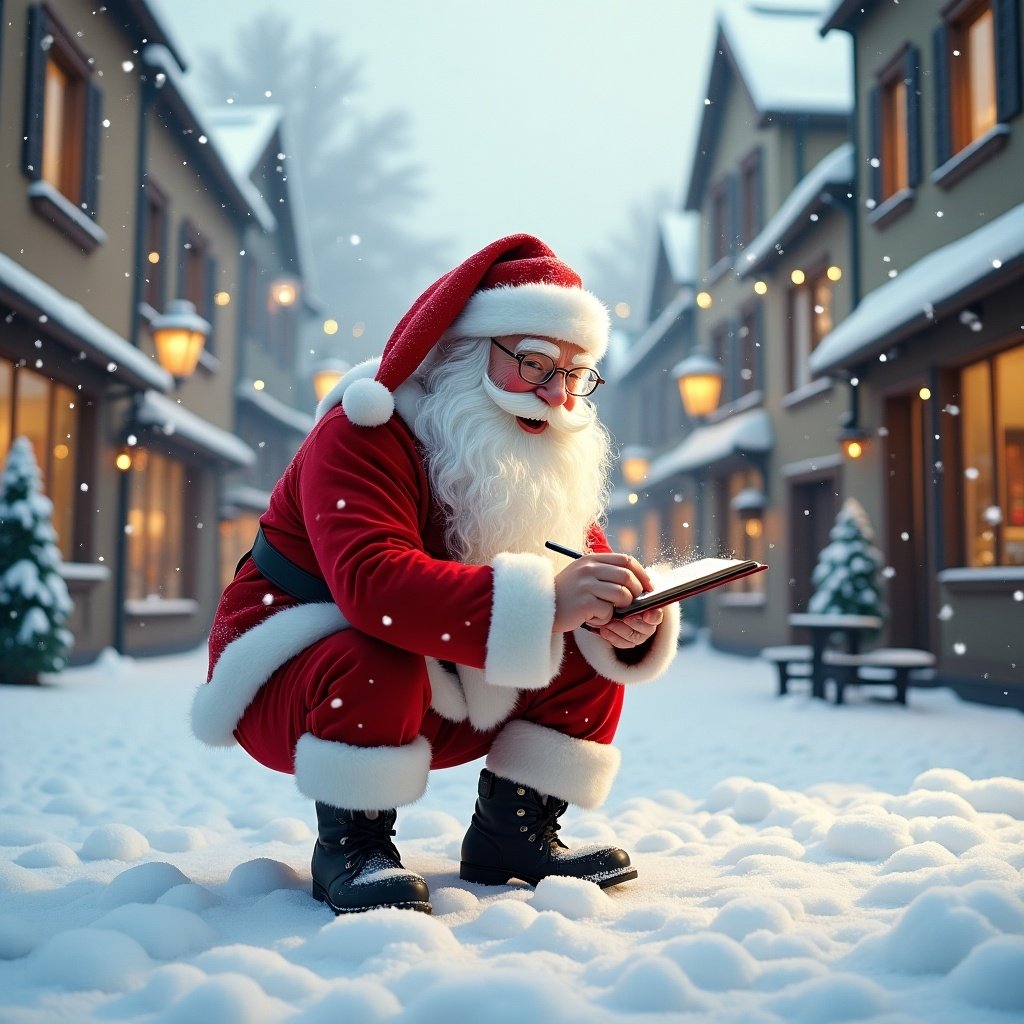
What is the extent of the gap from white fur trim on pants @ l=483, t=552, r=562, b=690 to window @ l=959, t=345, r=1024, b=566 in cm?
653

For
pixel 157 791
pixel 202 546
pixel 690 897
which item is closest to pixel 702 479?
pixel 202 546

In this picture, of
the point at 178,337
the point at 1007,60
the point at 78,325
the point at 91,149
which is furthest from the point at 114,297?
the point at 1007,60

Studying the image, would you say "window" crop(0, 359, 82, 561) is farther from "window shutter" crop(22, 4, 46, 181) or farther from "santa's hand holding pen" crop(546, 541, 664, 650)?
"santa's hand holding pen" crop(546, 541, 664, 650)

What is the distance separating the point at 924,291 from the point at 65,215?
249 inches

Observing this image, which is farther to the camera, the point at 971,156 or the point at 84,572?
the point at 84,572

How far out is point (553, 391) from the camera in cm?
238

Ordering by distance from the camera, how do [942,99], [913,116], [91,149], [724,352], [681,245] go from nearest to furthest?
[942,99]
[913,116]
[91,149]
[724,352]
[681,245]

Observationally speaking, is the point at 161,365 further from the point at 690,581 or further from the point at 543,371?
the point at 690,581

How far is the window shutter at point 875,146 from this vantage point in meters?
9.87

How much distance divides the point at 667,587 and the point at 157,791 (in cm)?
255

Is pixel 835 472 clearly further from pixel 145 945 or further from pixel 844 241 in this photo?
Result: pixel 145 945

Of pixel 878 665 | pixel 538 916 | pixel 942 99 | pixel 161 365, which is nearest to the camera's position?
pixel 538 916

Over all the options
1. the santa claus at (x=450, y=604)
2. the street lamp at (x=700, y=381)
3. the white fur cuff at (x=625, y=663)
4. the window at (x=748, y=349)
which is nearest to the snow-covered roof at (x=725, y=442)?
the window at (x=748, y=349)

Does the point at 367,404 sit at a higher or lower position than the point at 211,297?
lower
